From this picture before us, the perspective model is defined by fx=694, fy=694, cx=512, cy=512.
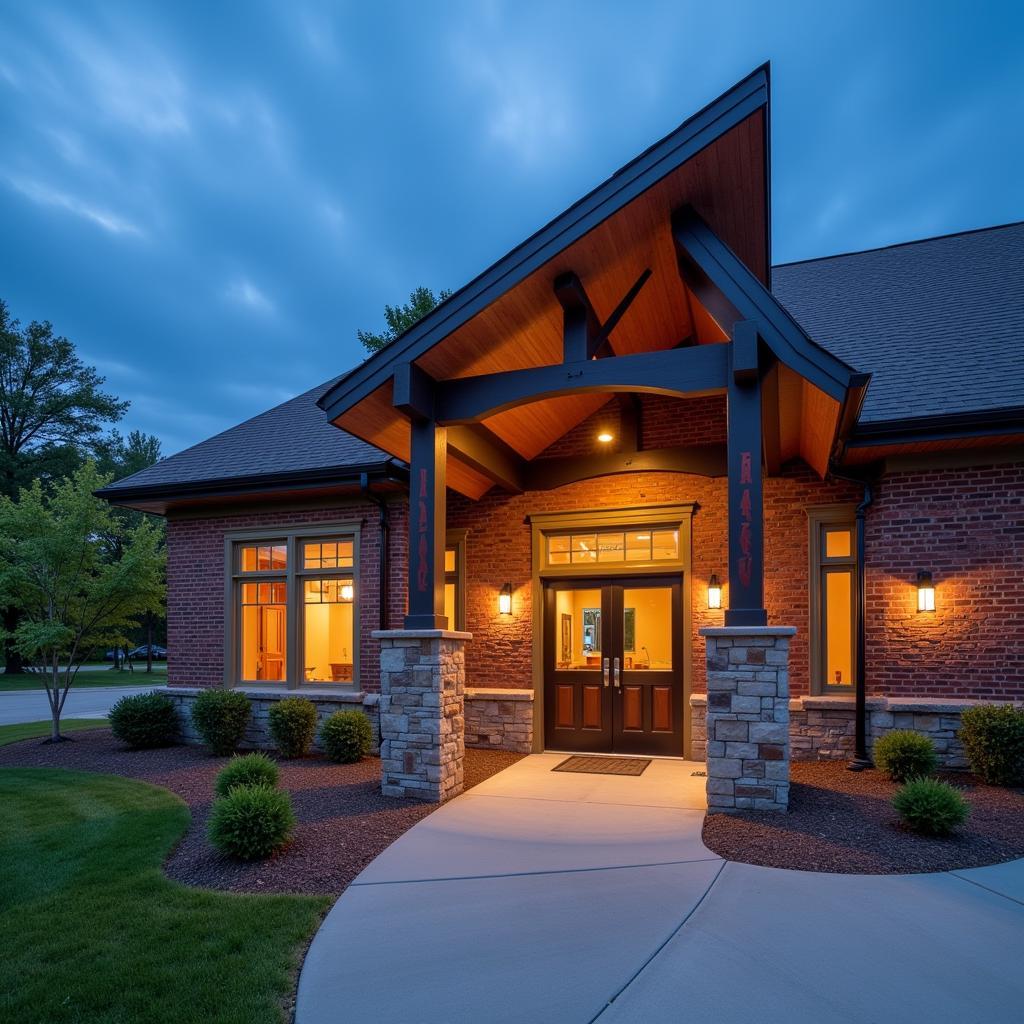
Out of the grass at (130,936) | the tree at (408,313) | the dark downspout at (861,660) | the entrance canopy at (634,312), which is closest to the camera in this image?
the grass at (130,936)

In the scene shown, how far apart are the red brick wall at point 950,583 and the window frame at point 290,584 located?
6.44 metres

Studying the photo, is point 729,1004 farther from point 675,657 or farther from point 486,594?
point 486,594

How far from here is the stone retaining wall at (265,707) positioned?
9.12 meters

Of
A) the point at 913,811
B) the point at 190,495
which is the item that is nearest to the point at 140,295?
the point at 190,495

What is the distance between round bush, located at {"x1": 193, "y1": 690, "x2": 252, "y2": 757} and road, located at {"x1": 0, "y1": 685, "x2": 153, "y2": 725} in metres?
8.05

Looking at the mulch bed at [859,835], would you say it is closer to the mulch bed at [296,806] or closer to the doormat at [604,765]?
the doormat at [604,765]

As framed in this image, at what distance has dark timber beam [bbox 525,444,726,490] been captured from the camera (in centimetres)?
855

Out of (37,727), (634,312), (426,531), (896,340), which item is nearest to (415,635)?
(426,531)

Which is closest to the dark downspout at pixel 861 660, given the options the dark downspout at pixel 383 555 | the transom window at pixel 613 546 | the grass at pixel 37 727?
the transom window at pixel 613 546

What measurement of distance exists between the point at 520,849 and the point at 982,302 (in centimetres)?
947

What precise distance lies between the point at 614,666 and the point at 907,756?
3.31 meters

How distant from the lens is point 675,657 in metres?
8.53

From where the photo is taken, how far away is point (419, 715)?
6.60 m

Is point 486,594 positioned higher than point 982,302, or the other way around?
point 982,302
